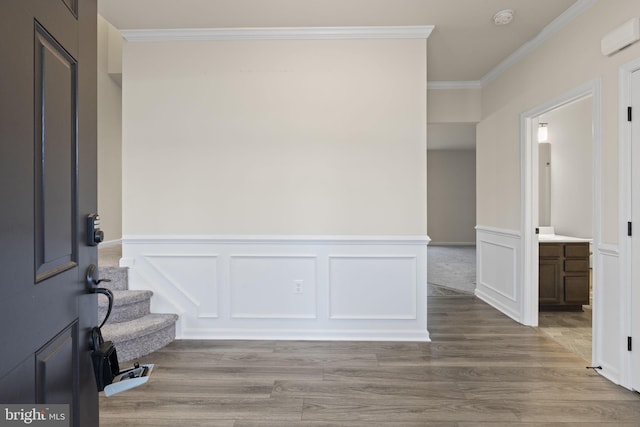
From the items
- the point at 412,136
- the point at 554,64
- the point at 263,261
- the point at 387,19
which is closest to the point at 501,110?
the point at 554,64

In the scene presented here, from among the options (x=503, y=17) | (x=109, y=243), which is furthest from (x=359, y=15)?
(x=109, y=243)

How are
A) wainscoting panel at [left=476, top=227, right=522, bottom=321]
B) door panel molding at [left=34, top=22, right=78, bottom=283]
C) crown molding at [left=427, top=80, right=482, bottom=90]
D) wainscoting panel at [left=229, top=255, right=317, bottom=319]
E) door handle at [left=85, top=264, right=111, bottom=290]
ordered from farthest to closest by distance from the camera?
crown molding at [left=427, top=80, right=482, bottom=90] < wainscoting panel at [left=476, top=227, right=522, bottom=321] < wainscoting panel at [left=229, top=255, right=317, bottom=319] < door handle at [left=85, top=264, right=111, bottom=290] < door panel molding at [left=34, top=22, right=78, bottom=283]

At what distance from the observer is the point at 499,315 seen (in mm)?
3738

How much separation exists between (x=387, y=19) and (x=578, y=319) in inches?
138

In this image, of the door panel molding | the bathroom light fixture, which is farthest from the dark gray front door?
the bathroom light fixture

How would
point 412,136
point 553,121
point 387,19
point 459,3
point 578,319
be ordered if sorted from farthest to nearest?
point 553,121, point 578,319, point 412,136, point 387,19, point 459,3

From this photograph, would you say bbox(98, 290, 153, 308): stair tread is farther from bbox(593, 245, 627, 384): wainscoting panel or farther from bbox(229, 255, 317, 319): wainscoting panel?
bbox(593, 245, 627, 384): wainscoting panel

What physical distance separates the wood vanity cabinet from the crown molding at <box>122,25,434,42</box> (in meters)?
2.68

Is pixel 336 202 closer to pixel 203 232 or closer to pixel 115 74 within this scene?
pixel 203 232

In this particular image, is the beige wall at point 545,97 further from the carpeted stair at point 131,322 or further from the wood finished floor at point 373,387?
the carpeted stair at point 131,322

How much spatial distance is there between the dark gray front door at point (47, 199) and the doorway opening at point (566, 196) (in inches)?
119

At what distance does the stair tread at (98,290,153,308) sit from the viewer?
2.72 metres

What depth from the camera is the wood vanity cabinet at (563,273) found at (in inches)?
150

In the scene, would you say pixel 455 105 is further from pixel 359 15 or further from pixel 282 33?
pixel 282 33
